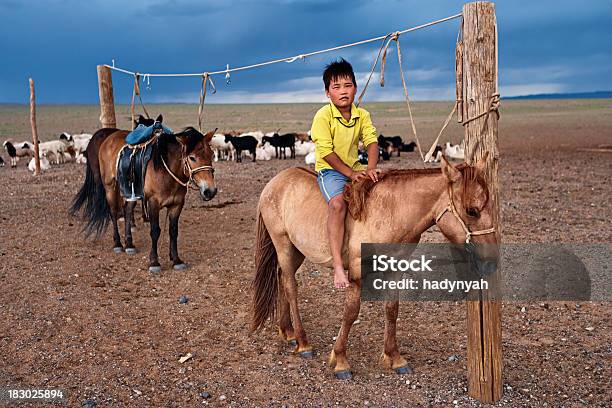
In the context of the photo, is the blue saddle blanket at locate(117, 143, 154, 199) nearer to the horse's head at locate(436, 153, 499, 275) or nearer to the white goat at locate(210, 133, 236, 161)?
the horse's head at locate(436, 153, 499, 275)

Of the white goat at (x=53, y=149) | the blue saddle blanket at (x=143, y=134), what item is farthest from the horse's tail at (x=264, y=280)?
the white goat at (x=53, y=149)

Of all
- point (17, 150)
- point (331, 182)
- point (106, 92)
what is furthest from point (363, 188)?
point (17, 150)

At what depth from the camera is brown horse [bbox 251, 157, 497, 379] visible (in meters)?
3.68

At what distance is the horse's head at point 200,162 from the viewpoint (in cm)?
700

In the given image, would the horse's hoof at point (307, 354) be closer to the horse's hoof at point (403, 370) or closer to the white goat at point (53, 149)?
the horse's hoof at point (403, 370)

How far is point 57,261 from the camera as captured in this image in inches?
316

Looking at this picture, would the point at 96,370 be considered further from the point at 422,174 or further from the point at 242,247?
the point at 242,247

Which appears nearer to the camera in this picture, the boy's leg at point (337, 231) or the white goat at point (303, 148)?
the boy's leg at point (337, 231)

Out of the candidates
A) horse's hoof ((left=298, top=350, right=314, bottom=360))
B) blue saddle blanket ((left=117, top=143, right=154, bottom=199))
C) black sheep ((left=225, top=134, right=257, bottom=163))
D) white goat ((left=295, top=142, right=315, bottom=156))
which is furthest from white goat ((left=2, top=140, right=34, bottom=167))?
horse's hoof ((left=298, top=350, right=314, bottom=360))

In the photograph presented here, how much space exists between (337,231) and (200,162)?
11.0ft

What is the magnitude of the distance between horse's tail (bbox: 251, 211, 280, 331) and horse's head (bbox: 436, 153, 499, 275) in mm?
2119

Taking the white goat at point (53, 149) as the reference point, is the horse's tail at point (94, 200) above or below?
below

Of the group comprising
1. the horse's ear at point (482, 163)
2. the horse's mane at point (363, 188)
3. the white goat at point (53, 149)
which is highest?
the white goat at point (53, 149)

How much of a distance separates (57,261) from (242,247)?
270 cm
